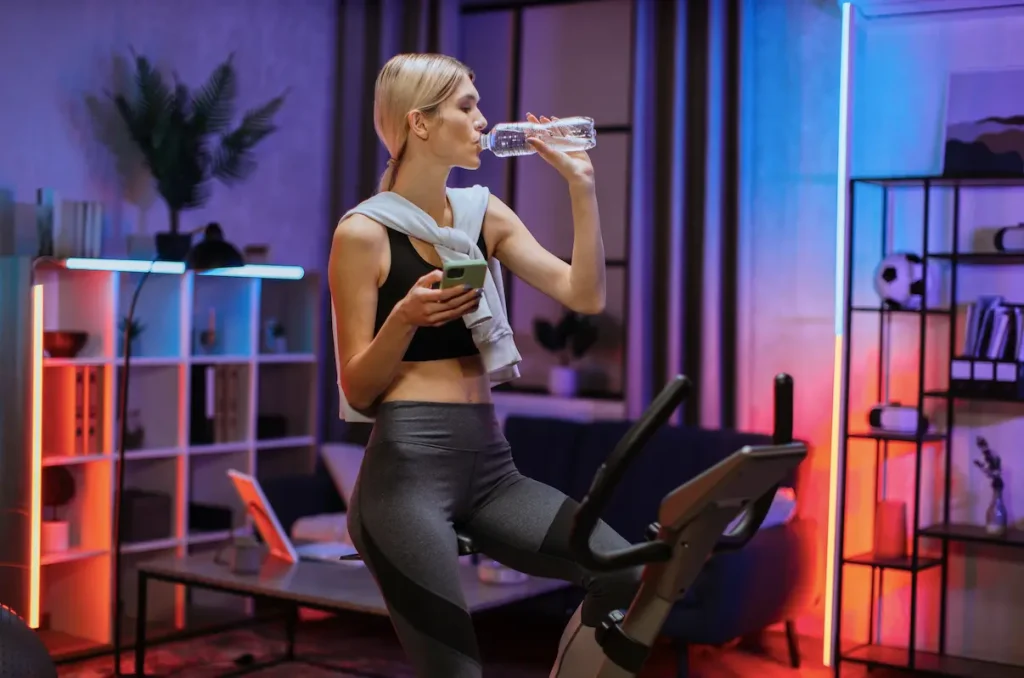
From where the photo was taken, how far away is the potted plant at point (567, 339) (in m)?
5.17

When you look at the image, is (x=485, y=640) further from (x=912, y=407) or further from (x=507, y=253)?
(x=507, y=253)

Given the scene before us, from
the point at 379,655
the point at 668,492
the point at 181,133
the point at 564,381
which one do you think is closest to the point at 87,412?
the point at 181,133

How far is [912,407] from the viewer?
14.1ft

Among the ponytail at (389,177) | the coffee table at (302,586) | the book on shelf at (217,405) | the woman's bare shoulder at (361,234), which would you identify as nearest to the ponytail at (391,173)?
the ponytail at (389,177)

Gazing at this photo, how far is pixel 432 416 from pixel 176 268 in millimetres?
3006

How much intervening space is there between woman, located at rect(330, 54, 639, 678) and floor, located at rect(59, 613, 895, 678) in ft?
7.34

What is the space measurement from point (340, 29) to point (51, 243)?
1.86 meters

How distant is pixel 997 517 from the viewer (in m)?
4.19

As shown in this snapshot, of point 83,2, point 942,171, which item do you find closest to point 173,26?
point 83,2

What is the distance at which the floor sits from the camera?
432 cm

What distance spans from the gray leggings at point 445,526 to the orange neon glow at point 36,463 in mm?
2692

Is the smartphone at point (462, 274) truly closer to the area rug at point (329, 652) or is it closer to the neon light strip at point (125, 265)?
the area rug at point (329, 652)

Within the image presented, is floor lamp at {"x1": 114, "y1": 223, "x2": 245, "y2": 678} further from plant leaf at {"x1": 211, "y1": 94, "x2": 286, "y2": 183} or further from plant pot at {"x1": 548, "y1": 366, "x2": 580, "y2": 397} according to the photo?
plant pot at {"x1": 548, "y1": 366, "x2": 580, "y2": 397}

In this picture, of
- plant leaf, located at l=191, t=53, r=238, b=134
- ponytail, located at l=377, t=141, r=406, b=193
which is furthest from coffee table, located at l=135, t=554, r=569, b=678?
ponytail, located at l=377, t=141, r=406, b=193
